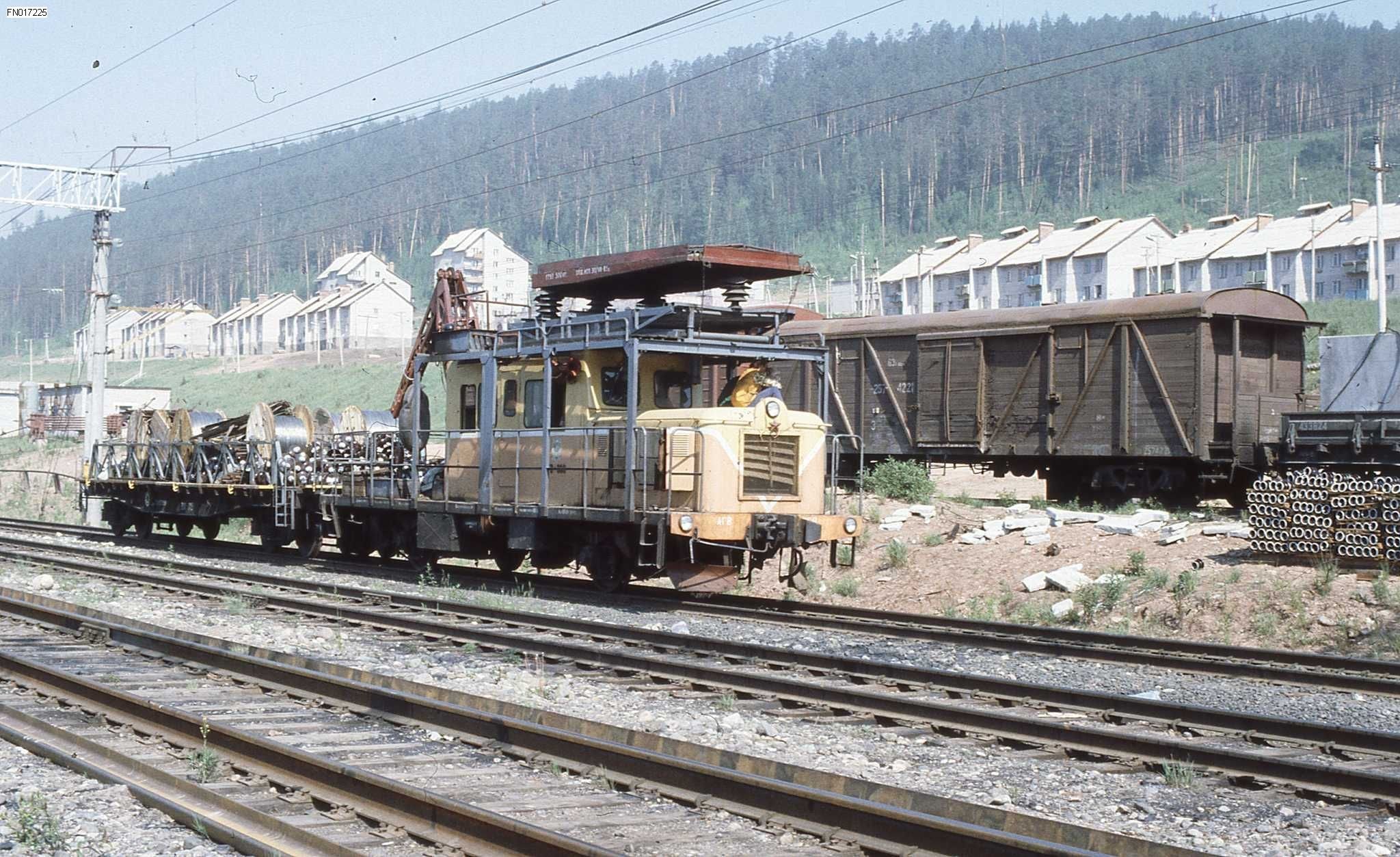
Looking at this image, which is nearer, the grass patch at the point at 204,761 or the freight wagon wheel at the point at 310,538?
the grass patch at the point at 204,761

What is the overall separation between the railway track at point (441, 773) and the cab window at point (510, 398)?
679 centimetres

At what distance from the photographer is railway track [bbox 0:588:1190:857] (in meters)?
5.86

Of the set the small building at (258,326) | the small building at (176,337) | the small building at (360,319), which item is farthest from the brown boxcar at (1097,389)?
the small building at (176,337)

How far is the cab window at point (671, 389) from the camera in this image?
Answer: 622 inches

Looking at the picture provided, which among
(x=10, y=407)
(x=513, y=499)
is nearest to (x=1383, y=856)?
(x=513, y=499)

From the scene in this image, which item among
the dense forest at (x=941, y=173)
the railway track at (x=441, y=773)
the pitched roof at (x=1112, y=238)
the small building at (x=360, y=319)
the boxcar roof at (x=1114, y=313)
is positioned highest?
the dense forest at (x=941, y=173)

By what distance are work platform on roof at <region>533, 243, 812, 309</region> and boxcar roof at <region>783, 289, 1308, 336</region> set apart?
741 cm

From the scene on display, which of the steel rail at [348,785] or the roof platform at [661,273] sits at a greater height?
the roof platform at [661,273]

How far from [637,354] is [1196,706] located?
24.5 feet

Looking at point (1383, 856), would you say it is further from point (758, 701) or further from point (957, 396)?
point (957, 396)

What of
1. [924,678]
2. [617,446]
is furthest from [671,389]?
[924,678]

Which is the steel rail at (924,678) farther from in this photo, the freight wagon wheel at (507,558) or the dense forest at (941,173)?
the dense forest at (941,173)

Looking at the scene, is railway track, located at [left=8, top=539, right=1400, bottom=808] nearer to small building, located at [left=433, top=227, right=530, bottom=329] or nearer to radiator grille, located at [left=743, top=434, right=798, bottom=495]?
radiator grille, located at [left=743, top=434, right=798, bottom=495]

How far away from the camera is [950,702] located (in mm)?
9727
